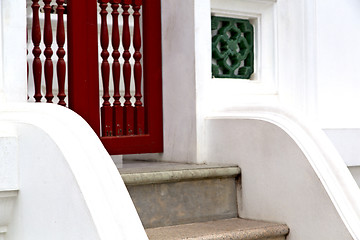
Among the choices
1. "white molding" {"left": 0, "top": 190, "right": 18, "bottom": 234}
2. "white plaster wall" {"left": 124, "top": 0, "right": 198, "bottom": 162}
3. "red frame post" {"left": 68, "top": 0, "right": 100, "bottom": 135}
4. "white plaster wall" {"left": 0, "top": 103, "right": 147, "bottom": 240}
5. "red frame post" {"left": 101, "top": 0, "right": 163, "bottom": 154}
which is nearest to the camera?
"white plaster wall" {"left": 0, "top": 103, "right": 147, "bottom": 240}

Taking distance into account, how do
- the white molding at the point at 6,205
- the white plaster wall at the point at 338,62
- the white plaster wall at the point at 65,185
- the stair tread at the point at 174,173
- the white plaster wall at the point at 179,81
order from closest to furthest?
the white plaster wall at the point at 65,185 → the white molding at the point at 6,205 → the stair tread at the point at 174,173 → the white plaster wall at the point at 179,81 → the white plaster wall at the point at 338,62

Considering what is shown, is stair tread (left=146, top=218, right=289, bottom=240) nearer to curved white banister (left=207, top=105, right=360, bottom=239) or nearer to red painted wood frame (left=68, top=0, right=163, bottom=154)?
curved white banister (left=207, top=105, right=360, bottom=239)

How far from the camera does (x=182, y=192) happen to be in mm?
2186

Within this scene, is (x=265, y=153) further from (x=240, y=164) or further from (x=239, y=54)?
(x=239, y=54)

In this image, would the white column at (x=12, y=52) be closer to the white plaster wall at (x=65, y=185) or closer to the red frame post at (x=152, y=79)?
the white plaster wall at (x=65, y=185)

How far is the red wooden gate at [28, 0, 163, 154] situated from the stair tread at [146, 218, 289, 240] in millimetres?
541

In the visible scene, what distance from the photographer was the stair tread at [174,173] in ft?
6.72

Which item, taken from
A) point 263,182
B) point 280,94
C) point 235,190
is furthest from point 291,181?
point 280,94

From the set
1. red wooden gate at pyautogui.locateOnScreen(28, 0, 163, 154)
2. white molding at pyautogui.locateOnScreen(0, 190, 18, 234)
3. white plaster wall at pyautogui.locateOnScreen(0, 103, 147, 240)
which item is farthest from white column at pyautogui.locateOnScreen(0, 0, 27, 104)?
white molding at pyautogui.locateOnScreen(0, 190, 18, 234)

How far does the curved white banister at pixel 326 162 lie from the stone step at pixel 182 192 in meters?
0.28

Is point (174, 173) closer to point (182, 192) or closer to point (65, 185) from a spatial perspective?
point (182, 192)

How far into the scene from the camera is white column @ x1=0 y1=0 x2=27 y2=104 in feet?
6.51

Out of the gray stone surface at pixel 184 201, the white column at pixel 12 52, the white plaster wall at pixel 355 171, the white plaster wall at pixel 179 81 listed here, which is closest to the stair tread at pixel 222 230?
the gray stone surface at pixel 184 201

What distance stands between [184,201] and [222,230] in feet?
0.69
